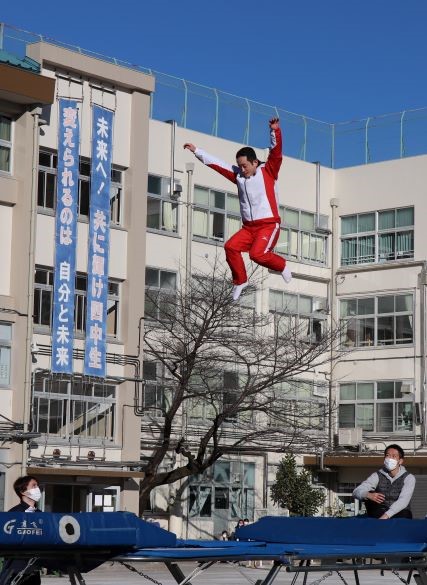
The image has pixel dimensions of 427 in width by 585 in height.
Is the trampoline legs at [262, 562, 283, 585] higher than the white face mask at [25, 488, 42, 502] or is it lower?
lower

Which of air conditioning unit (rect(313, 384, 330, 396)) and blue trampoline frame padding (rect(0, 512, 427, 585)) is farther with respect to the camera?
air conditioning unit (rect(313, 384, 330, 396))

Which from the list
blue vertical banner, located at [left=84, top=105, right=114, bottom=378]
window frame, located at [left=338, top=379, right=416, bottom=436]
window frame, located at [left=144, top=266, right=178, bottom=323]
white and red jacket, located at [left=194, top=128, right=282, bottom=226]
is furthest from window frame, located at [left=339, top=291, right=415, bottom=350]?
white and red jacket, located at [left=194, top=128, right=282, bottom=226]

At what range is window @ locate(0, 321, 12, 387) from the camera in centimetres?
3781

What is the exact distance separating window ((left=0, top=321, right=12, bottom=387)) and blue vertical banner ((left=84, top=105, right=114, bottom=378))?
9.99 ft

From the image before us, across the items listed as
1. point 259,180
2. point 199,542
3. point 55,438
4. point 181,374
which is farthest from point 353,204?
point 199,542

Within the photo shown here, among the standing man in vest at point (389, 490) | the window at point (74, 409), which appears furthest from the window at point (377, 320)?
the standing man in vest at point (389, 490)

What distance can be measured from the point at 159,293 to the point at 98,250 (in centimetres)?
449

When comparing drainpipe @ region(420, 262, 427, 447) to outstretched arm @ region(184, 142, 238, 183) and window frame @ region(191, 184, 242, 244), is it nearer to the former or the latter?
window frame @ region(191, 184, 242, 244)

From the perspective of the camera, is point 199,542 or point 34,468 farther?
point 34,468

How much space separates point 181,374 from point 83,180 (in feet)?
21.1

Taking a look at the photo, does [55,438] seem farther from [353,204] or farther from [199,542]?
[199,542]

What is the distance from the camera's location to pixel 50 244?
40.2 meters

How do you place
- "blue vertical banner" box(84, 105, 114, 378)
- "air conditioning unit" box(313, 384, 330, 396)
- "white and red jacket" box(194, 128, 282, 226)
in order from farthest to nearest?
"air conditioning unit" box(313, 384, 330, 396) < "blue vertical banner" box(84, 105, 114, 378) < "white and red jacket" box(194, 128, 282, 226)

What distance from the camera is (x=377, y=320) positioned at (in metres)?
52.5
